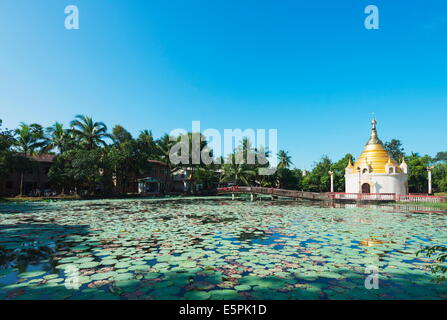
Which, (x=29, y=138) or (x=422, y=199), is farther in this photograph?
(x=29, y=138)

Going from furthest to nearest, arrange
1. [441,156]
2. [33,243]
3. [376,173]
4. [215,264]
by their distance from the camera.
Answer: [441,156] → [376,173] → [33,243] → [215,264]

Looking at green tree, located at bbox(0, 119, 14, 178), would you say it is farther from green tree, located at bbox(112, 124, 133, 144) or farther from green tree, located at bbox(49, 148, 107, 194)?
green tree, located at bbox(112, 124, 133, 144)

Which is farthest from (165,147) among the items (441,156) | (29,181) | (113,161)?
(441,156)

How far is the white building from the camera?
1081 inches

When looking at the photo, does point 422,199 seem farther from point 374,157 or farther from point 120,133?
point 120,133

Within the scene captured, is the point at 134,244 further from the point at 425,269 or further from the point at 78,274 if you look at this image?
the point at 425,269

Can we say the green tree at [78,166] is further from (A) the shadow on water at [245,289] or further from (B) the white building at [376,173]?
(B) the white building at [376,173]

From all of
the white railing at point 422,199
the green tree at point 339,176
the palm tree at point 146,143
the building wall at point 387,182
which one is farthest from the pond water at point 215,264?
the green tree at point 339,176

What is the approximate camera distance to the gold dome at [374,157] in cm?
2848

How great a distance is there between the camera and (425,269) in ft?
15.9

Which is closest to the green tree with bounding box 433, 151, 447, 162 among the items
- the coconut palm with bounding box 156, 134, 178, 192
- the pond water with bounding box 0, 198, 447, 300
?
the coconut palm with bounding box 156, 134, 178, 192

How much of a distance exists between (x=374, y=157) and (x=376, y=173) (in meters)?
2.52

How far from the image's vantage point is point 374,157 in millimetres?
29594

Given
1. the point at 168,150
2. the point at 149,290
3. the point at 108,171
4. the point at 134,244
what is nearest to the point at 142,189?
the point at 168,150
